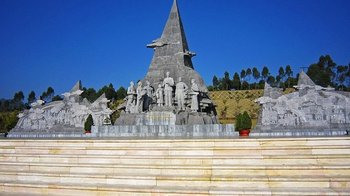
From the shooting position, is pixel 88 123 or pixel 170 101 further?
pixel 88 123

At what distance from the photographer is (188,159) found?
779 cm

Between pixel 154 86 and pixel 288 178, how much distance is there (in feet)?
41.2

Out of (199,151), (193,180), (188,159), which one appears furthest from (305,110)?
(193,180)

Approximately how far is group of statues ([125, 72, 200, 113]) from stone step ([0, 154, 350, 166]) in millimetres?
8336

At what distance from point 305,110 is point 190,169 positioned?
12.5m

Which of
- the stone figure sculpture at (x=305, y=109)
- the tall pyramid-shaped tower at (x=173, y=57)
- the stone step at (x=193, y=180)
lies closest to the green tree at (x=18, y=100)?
the tall pyramid-shaped tower at (x=173, y=57)

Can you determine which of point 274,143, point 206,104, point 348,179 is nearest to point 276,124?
point 206,104

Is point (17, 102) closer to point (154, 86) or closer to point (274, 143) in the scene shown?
point (154, 86)

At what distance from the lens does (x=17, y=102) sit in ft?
229

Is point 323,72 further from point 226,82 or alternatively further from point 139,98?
point 139,98

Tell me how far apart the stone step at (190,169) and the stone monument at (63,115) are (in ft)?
42.6

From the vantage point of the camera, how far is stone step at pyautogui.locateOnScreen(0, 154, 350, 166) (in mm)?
7230

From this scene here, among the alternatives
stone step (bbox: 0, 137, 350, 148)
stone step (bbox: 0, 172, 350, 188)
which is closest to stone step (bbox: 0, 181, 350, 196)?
stone step (bbox: 0, 172, 350, 188)

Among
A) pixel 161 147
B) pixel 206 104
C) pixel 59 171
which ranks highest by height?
pixel 206 104
